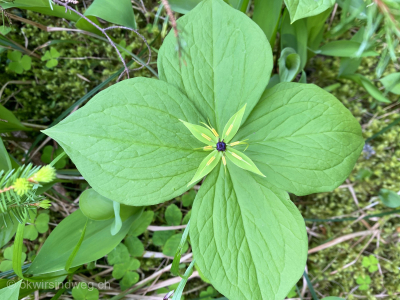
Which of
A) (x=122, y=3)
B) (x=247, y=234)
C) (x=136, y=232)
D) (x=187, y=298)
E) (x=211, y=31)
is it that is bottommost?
(x=187, y=298)

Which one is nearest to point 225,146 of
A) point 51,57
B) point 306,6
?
point 306,6

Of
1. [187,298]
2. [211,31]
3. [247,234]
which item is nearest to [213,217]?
[247,234]

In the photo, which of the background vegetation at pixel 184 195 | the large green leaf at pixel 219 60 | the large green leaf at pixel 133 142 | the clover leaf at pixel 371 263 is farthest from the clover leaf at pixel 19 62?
the clover leaf at pixel 371 263

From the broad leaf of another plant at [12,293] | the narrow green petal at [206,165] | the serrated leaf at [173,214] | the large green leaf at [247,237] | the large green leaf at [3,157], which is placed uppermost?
the narrow green petal at [206,165]

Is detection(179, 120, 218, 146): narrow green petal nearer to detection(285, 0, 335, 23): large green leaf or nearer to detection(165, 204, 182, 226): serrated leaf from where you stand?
detection(285, 0, 335, 23): large green leaf

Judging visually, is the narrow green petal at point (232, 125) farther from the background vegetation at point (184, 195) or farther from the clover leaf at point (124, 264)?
the clover leaf at point (124, 264)

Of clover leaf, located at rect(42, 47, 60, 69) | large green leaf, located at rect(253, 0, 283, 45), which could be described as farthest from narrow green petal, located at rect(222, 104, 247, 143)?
clover leaf, located at rect(42, 47, 60, 69)

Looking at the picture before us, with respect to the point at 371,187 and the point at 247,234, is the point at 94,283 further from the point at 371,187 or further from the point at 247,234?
the point at 371,187
